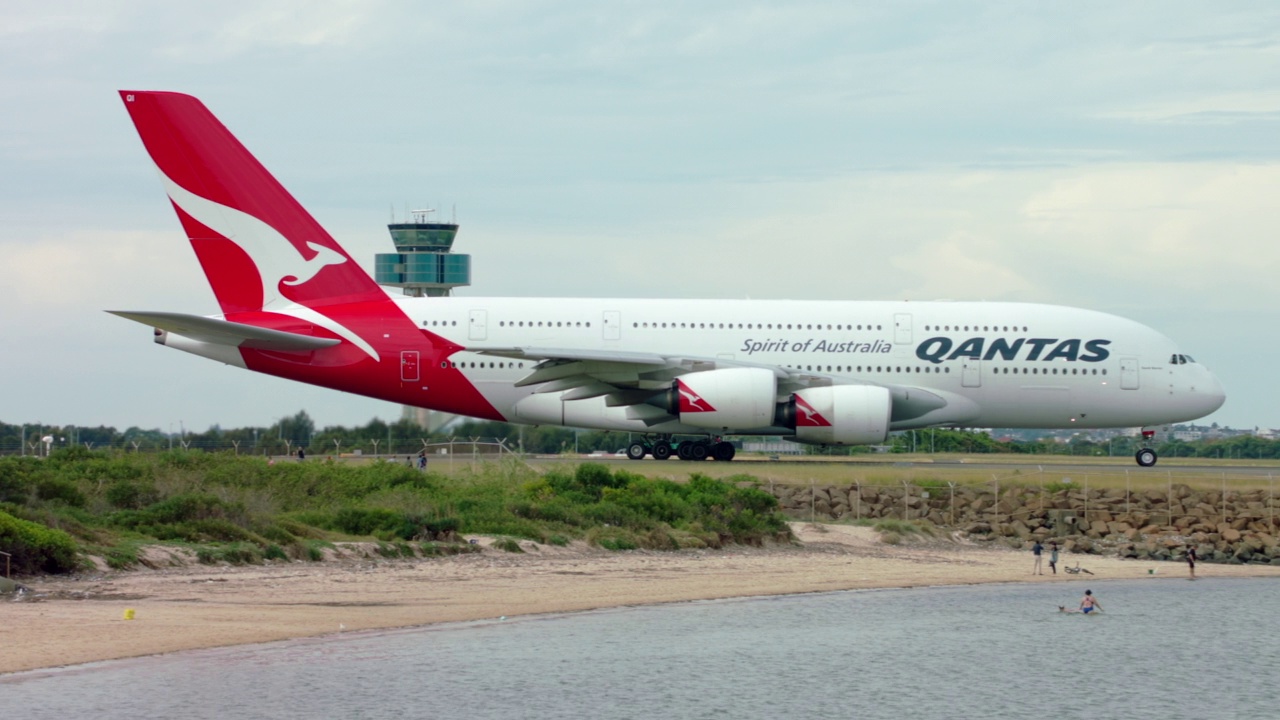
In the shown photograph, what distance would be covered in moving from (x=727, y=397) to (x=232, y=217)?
12.4 m

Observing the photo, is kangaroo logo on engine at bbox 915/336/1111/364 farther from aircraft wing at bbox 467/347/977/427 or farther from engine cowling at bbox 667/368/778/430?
engine cowling at bbox 667/368/778/430

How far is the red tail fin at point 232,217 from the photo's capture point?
A: 36312mm

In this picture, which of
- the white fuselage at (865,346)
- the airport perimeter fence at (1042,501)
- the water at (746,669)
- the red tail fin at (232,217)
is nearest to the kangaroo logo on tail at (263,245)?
the red tail fin at (232,217)

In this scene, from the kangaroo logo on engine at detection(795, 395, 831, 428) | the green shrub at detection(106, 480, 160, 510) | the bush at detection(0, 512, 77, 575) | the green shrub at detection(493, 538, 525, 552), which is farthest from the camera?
the kangaroo logo on engine at detection(795, 395, 831, 428)

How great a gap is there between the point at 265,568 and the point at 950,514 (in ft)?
52.7

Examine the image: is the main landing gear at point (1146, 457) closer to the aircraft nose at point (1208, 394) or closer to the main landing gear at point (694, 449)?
the aircraft nose at point (1208, 394)

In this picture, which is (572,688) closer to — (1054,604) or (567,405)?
(1054,604)

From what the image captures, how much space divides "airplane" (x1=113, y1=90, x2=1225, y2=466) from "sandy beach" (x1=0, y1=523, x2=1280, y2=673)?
5.73 m

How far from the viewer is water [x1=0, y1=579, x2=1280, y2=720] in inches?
672

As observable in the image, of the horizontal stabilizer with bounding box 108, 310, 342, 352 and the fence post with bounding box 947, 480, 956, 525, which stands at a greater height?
the horizontal stabilizer with bounding box 108, 310, 342, 352

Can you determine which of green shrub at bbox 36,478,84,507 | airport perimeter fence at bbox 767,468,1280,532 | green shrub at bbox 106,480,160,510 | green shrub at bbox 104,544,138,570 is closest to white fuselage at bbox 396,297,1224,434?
airport perimeter fence at bbox 767,468,1280,532

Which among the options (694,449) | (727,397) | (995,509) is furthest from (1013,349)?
(694,449)

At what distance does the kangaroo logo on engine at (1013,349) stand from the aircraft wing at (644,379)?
0.95 metres

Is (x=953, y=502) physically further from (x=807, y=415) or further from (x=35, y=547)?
(x=35, y=547)
